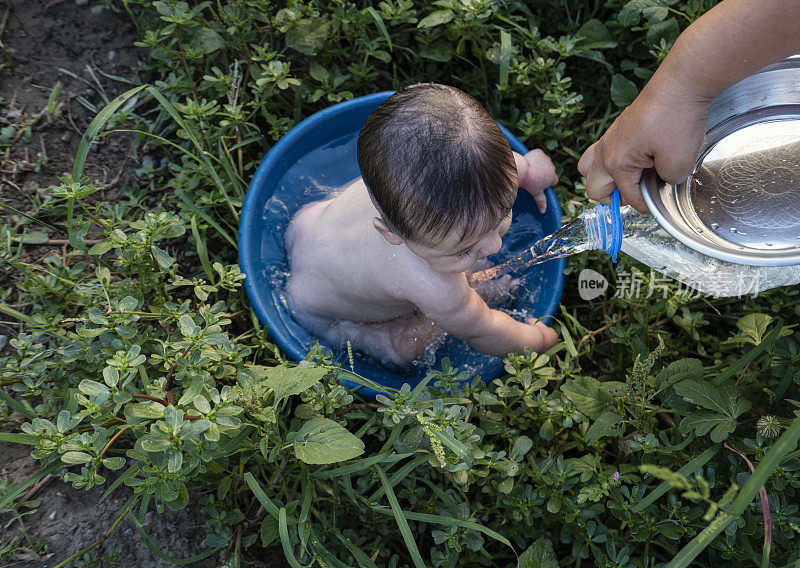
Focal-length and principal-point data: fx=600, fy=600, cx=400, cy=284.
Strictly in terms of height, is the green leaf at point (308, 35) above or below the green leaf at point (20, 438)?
above

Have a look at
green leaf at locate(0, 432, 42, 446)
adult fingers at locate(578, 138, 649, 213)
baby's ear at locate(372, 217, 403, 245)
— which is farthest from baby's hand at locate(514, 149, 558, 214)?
green leaf at locate(0, 432, 42, 446)

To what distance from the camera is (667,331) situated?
2051mm

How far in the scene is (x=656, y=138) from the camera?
1.25 meters

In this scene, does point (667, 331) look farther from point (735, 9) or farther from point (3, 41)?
point (3, 41)

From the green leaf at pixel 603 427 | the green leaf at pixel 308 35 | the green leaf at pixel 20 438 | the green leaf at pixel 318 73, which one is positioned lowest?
the green leaf at pixel 20 438

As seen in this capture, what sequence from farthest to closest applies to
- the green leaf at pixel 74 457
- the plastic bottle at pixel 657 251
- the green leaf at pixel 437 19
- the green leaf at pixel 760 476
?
the green leaf at pixel 437 19 < the plastic bottle at pixel 657 251 < the green leaf at pixel 74 457 < the green leaf at pixel 760 476

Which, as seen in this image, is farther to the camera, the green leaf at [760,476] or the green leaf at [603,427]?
the green leaf at [603,427]

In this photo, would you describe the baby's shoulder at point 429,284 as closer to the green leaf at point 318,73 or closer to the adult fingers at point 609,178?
the adult fingers at point 609,178

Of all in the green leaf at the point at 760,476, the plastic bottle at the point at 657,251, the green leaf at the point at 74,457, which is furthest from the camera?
the plastic bottle at the point at 657,251

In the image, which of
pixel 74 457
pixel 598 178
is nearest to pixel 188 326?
pixel 74 457

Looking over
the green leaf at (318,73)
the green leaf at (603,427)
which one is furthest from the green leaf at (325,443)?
the green leaf at (318,73)

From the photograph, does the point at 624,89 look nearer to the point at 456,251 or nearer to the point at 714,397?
the point at 456,251

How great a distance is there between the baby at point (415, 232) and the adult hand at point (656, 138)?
0.87 feet

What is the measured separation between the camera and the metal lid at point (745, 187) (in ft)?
4.66
